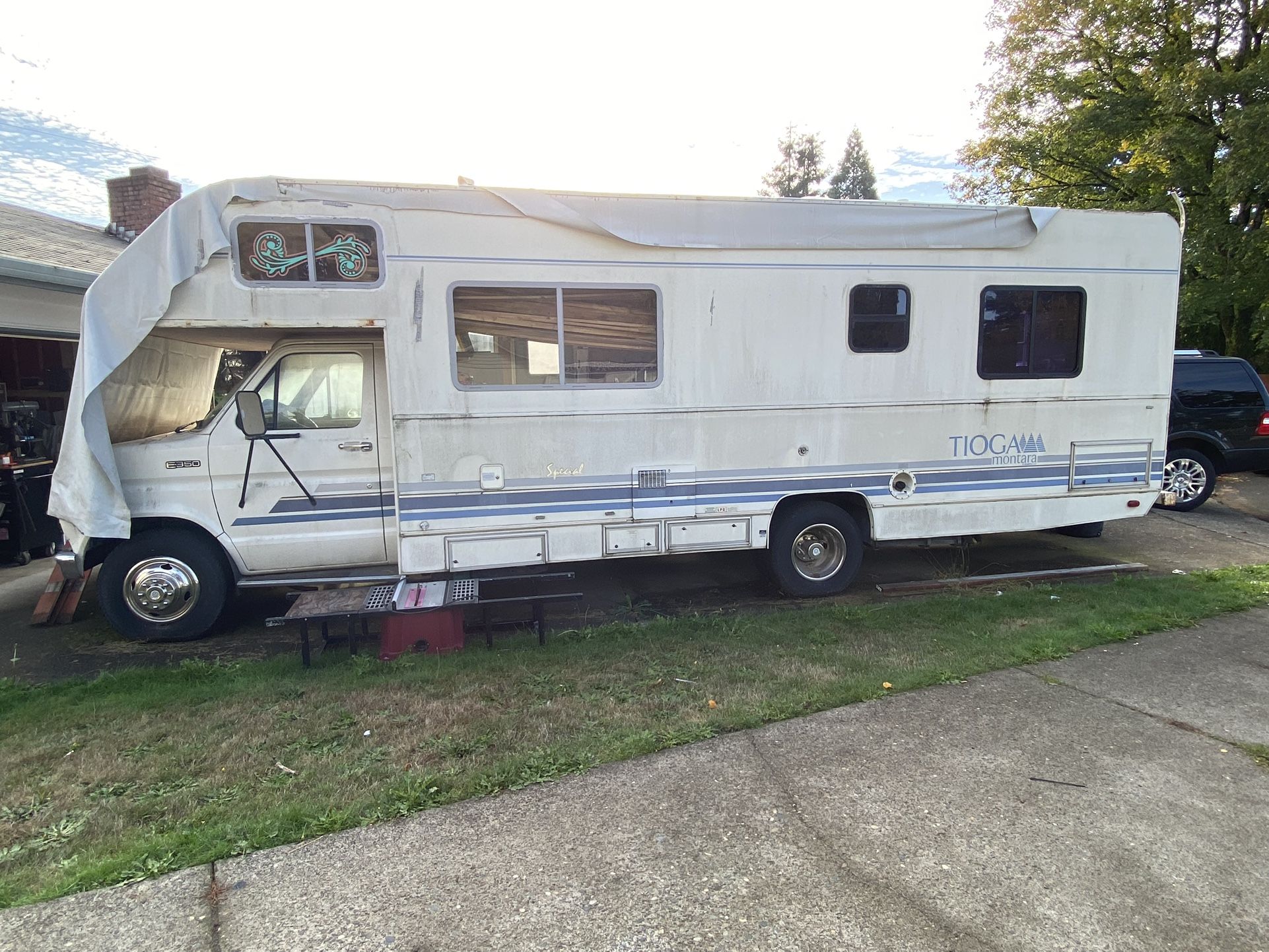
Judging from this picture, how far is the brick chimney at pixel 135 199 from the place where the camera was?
1277 cm

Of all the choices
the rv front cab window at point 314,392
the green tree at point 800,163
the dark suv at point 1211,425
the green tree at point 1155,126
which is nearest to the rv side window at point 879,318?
the rv front cab window at point 314,392

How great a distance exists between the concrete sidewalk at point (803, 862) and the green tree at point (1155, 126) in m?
13.8

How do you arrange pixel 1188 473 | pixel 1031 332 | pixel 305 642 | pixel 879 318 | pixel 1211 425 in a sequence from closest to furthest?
pixel 305 642
pixel 879 318
pixel 1031 332
pixel 1211 425
pixel 1188 473

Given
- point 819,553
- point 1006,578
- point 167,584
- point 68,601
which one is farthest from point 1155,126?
point 68,601

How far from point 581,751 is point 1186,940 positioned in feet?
7.77

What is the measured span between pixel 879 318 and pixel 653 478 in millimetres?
2206

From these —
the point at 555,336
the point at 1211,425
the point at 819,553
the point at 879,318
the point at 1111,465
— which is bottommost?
the point at 819,553

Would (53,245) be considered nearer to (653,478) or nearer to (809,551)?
(653,478)

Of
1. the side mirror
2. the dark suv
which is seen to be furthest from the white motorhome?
the dark suv

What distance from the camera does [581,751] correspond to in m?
3.58

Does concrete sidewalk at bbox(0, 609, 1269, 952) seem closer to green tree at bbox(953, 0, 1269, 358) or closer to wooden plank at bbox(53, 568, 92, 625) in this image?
wooden plank at bbox(53, 568, 92, 625)

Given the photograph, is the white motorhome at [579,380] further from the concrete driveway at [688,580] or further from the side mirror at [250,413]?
A: the concrete driveway at [688,580]

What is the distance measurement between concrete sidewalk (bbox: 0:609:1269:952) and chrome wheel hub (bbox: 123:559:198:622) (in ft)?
10.2

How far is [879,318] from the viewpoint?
5.86 m
